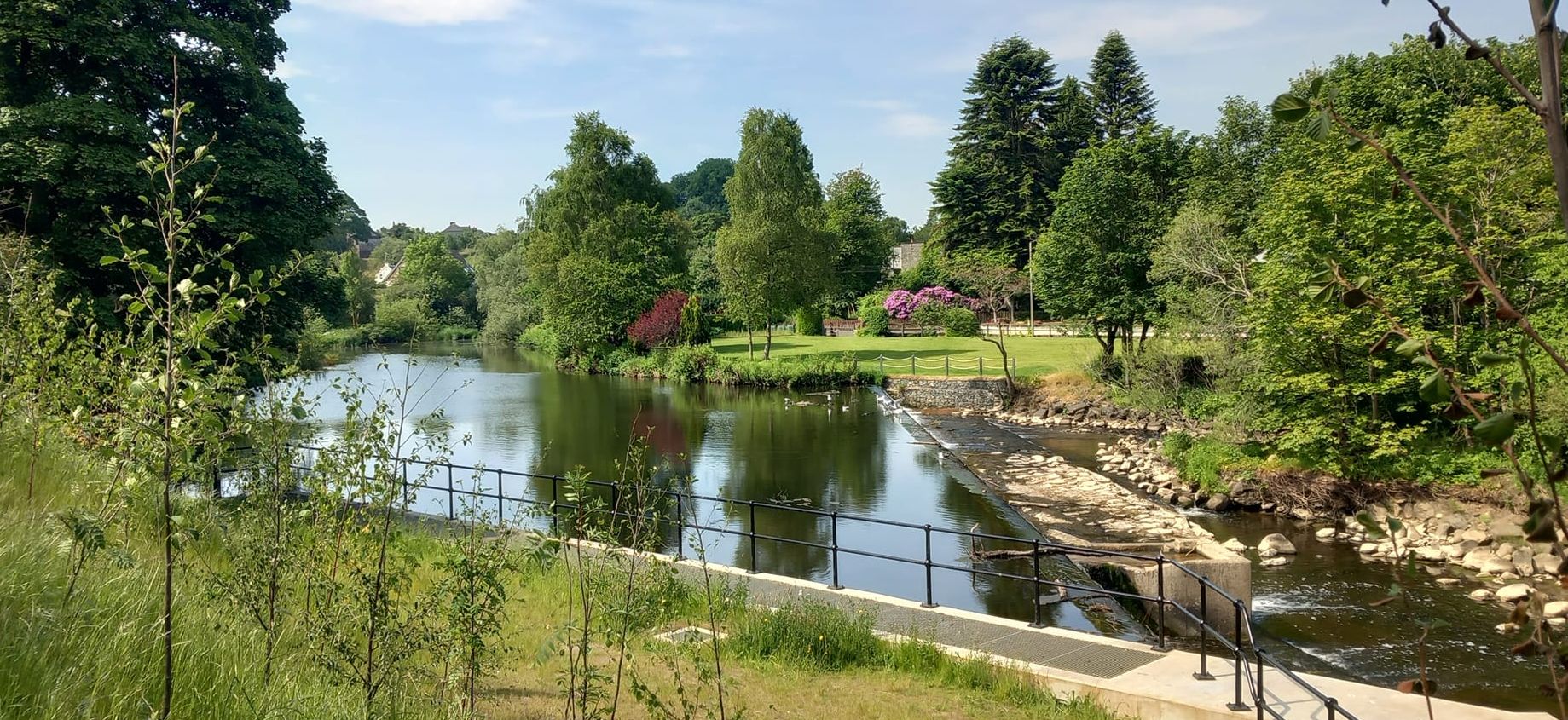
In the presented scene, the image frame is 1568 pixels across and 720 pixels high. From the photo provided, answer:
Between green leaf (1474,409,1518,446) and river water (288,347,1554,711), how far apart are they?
4.73 m

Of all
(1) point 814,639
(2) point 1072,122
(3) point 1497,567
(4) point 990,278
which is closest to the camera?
(1) point 814,639

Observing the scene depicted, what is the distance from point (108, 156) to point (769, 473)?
45.2ft

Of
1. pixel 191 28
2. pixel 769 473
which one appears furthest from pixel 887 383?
pixel 191 28

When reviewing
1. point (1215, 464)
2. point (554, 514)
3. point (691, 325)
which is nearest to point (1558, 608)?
point (1215, 464)

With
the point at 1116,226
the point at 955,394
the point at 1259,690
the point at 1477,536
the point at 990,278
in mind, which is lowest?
the point at 1477,536

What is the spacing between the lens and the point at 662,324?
45969 mm

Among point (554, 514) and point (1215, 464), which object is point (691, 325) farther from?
point (554, 514)

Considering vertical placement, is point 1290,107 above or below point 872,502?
above

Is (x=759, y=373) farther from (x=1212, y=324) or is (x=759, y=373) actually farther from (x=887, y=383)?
(x=1212, y=324)

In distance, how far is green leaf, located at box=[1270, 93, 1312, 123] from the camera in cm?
149

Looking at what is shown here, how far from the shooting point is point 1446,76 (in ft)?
90.6

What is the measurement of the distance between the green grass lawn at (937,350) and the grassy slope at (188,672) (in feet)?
86.2

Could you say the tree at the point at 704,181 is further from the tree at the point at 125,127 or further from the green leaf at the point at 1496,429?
the green leaf at the point at 1496,429

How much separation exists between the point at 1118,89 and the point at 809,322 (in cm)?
2113
